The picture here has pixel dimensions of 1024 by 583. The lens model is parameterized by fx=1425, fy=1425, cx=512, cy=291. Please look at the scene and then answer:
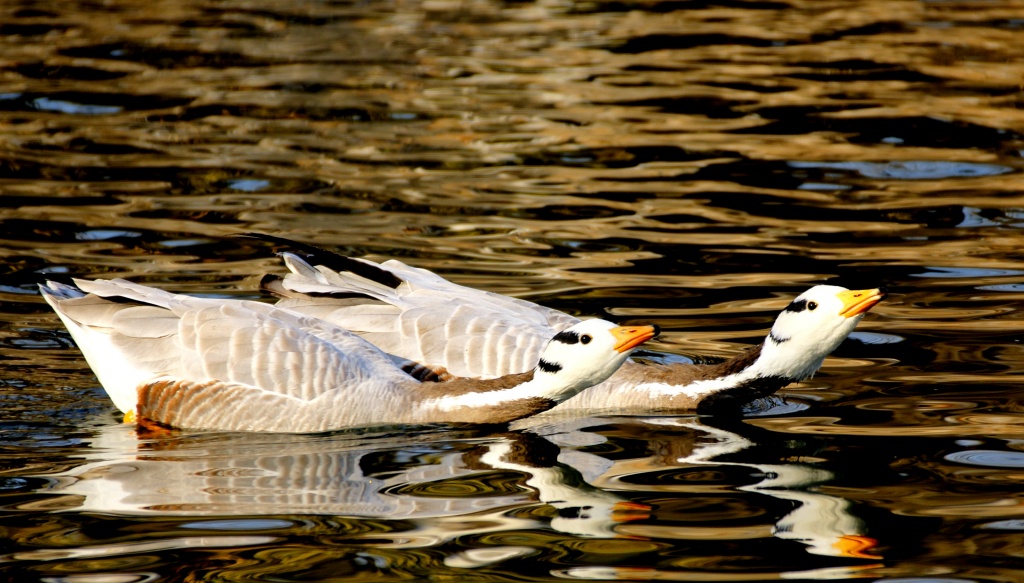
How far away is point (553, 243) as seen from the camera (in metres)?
13.4

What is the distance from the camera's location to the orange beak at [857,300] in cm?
835

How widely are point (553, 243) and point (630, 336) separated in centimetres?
533

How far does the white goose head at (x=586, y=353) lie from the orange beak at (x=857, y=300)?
1232mm

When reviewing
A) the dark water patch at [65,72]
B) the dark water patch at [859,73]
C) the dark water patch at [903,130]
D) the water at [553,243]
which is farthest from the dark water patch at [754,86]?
the dark water patch at [65,72]

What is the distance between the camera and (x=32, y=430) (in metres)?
8.45

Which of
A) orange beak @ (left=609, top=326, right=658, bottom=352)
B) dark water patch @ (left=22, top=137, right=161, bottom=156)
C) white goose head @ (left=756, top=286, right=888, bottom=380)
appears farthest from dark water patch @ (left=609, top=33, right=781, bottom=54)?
orange beak @ (left=609, top=326, right=658, bottom=352)

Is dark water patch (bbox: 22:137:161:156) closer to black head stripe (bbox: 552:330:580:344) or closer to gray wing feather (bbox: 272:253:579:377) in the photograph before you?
gray wing feather (bbox: 272:253:579:377)

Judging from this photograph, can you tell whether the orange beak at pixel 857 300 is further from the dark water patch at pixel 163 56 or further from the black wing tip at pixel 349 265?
the dark water patch at pixel 163 56

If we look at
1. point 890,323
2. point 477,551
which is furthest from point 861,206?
point 477,551

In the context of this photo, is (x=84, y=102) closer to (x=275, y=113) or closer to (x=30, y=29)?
(x=275, y=113)

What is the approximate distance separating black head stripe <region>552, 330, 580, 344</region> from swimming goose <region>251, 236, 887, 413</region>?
105 cm

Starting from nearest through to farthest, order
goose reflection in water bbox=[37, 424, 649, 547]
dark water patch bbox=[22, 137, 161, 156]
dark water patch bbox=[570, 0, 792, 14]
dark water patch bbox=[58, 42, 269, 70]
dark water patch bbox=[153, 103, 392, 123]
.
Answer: goose reflection in water bbox=[37, 424, 649, 547] < dark water patch bbox=[22, 137, 161, 156] < dark water patch bbox=[153, 103, 392, 123] < dark water patch bbox=[58, 42, 269, 70] < dark water patch bbox=[570, 0, 792, 14]

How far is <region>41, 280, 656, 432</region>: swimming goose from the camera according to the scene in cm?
874

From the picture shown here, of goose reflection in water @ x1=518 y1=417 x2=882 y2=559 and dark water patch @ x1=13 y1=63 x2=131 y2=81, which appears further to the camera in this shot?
dark water patch @ x1=13 y1=63 x2=131 y2=81
